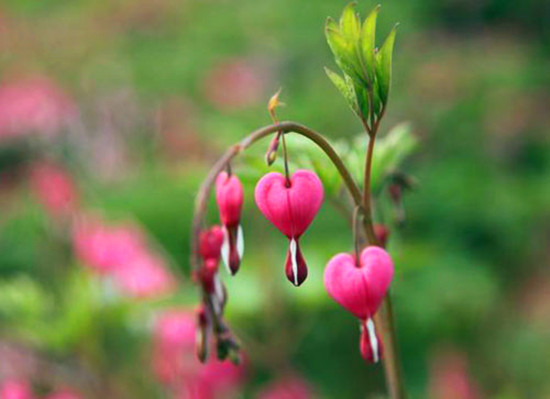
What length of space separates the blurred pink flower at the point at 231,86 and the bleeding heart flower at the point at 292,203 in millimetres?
5553

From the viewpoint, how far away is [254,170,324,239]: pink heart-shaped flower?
2.82 ft

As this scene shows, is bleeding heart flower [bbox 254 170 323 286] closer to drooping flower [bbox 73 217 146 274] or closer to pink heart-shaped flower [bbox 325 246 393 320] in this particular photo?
pink heart-shaped flower [bbox 325 246 393 320]

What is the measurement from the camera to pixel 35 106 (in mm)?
7453

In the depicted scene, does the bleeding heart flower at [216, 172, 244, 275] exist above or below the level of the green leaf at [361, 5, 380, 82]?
below

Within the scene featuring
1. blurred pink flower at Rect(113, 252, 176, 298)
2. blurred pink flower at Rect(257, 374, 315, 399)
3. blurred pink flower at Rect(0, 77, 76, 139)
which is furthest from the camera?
blurred pink flower at Rect(0, 77, 76, 139)

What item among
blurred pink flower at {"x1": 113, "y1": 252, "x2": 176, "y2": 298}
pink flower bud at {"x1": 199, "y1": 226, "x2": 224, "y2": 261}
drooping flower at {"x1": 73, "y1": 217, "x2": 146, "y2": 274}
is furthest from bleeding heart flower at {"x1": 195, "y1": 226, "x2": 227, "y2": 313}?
drooping flower at {"x1": 73, "y1": 217, "x2": 146, "y2": 274}

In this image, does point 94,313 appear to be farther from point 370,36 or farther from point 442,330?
point 442,330

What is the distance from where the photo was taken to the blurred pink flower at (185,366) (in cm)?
181

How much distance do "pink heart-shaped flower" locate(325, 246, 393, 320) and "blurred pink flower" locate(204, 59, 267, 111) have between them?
5.57 meters

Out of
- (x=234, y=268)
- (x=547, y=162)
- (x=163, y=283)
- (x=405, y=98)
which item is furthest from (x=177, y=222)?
(x=234, y=268)

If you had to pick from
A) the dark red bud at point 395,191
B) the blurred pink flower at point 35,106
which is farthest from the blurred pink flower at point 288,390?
the blurred pink flower at point 35,106

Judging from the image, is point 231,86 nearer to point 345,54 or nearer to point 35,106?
point 35,106

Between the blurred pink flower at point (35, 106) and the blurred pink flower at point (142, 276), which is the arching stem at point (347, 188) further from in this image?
the blurred pink flower at point (35, 106)

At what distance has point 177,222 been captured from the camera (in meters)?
5.86
